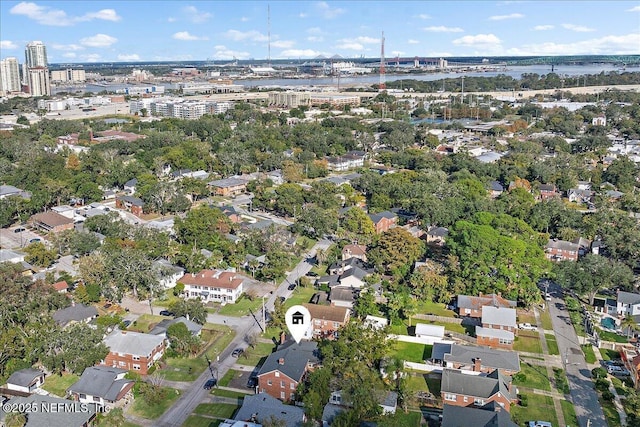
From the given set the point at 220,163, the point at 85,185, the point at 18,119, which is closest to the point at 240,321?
the point at 85,185

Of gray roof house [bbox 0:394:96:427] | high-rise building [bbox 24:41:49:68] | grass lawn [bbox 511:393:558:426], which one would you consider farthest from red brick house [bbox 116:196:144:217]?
high-rise building [bbox 24:41:49:68]

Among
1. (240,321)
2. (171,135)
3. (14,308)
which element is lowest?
(240,321)

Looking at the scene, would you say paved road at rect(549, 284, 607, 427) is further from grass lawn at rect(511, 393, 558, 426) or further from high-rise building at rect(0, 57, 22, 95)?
high-rise building at rect(0, 57, 22, 95)

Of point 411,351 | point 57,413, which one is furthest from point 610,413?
point 57,413

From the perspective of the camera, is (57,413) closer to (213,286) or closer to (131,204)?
(213,286)

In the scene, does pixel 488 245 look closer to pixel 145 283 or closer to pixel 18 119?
pixel 145 283
